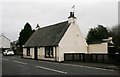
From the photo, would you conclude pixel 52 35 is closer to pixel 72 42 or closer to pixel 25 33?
pixel 72 42

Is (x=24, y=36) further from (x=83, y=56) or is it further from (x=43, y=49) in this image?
(x=83, y=56)

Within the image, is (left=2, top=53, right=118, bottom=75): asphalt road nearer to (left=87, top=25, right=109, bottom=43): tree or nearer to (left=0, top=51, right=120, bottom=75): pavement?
(left=0, top=51, right=120, bottom=75): pavement

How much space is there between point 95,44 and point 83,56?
574cm

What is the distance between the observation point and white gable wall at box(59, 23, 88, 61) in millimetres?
32531

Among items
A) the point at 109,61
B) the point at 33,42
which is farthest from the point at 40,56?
the point at 109,61

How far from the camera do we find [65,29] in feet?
110

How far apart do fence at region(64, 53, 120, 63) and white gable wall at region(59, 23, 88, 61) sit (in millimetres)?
1074

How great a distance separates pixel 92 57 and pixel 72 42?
696cm

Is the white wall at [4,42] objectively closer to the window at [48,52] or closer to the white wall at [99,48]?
the window at [48,52]

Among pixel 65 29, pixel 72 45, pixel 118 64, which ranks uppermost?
pixel 65 29

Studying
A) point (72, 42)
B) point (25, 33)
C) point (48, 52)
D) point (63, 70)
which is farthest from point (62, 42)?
point (25, 33)

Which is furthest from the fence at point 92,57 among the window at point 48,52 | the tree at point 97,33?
the tree at point 97,33

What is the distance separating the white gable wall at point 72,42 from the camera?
32.5 metres

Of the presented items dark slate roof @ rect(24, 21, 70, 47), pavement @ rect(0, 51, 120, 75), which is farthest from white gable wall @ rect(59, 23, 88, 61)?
pavement @ rect(0, 51, 120, 75)
